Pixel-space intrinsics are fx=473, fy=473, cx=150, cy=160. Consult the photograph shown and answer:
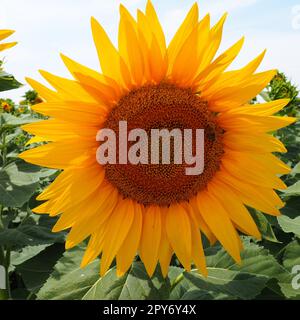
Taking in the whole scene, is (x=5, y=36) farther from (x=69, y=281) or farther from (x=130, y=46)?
(x=69, y=281)

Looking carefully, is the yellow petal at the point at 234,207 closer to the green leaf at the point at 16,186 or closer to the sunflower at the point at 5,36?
the green leaf at the point at 16,186

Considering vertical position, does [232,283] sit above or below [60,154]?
below

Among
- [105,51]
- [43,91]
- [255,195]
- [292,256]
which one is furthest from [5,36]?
[292,256]

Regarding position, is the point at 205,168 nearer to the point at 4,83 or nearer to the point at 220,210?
the point at 220,210

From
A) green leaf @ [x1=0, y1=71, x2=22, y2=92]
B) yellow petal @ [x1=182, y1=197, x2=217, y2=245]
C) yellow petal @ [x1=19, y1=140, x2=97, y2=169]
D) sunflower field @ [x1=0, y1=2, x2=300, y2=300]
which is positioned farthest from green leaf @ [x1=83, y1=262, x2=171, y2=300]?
green leaf @ [x1=0, y1=71, x2=22, y2=92]

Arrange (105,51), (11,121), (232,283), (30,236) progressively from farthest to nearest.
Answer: (11,121) < (30,236) < (232,283) < (105,51)

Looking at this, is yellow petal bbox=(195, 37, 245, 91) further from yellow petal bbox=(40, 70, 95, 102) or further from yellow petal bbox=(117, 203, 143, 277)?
yellow petal bbox=(117, 203, 143, 277)
